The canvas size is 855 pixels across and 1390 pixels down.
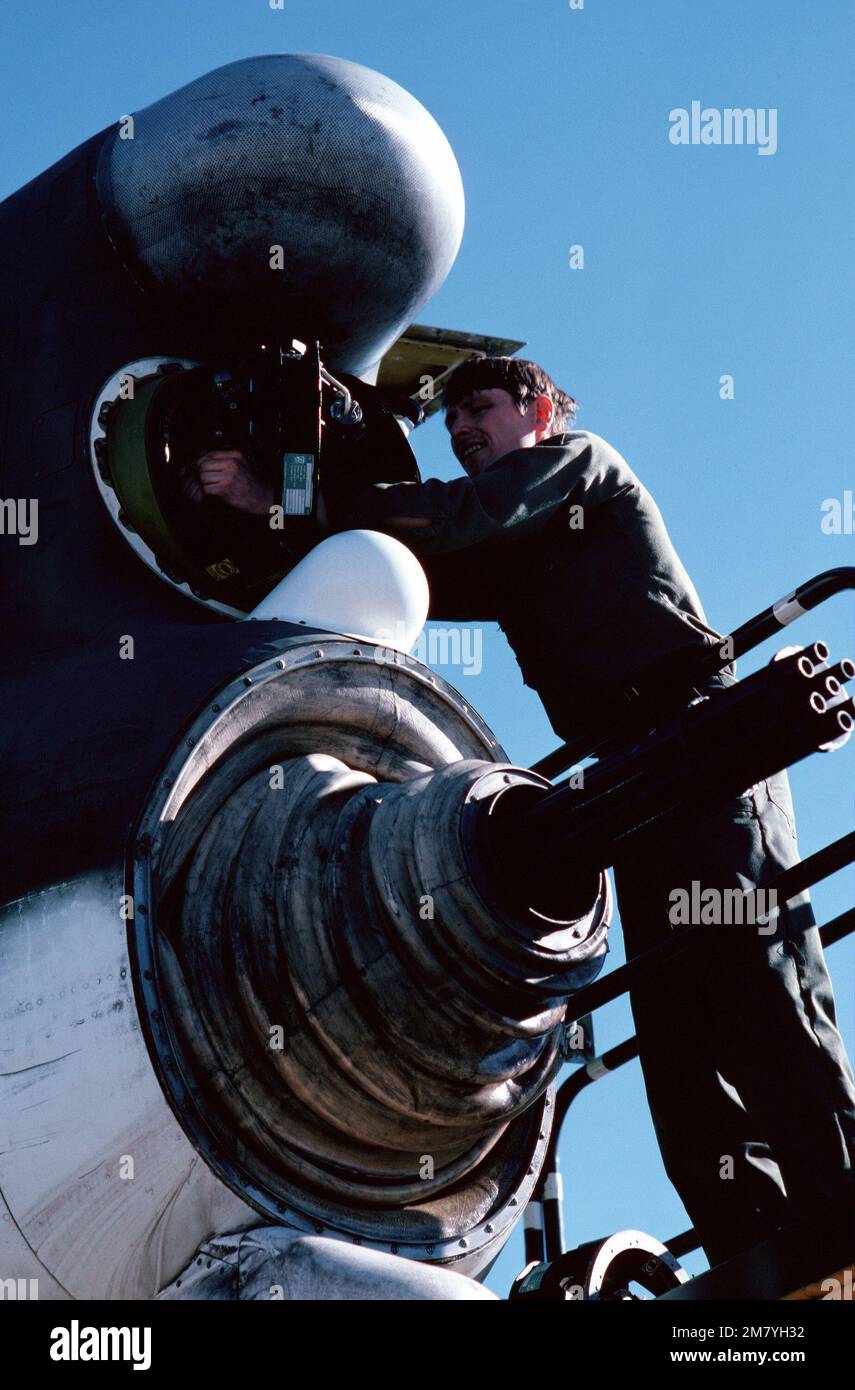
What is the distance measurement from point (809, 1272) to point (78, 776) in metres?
2.06

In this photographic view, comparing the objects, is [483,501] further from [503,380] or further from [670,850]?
[670,850]

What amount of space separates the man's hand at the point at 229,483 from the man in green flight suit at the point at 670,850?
2 cm

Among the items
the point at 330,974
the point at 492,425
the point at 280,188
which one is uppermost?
the point at 280,188

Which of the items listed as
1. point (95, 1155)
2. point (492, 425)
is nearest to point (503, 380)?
point (492, 425)

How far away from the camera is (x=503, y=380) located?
614 centimetres

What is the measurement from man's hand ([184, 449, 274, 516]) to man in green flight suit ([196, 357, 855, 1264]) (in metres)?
0.02

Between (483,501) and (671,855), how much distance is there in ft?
3.73

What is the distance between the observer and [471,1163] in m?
5.10

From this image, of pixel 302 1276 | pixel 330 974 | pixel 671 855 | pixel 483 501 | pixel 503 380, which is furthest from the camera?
pixel 503 380

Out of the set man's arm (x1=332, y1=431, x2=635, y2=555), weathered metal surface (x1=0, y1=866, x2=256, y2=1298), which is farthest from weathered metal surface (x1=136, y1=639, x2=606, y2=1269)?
man's arm (x1=332, y1=431, x2=635, y2=555)

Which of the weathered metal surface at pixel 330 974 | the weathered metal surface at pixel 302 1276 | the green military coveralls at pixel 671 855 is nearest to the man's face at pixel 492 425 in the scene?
the green military coveralls at pixel 671 855
